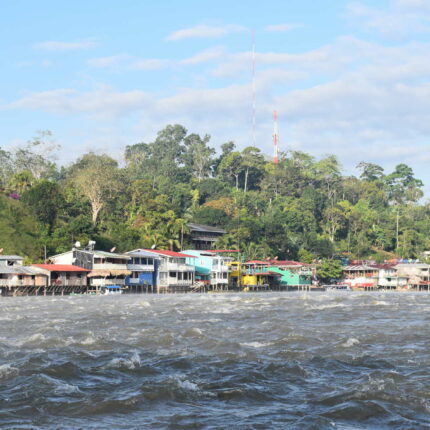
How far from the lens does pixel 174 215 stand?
115062mm

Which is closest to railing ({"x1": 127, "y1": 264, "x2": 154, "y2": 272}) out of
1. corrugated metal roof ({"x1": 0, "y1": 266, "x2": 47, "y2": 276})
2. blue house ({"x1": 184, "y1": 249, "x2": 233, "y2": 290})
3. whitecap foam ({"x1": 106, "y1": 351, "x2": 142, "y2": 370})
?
blue house ({"x1": 184, "y1": 249, "x2": 233, "y2": 290})

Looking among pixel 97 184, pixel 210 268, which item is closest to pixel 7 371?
pixel 210 268

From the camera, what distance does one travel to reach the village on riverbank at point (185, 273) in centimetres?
8056

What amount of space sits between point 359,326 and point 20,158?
10984 cm

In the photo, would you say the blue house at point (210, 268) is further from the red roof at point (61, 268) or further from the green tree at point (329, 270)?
the red roof at point (61, 268)

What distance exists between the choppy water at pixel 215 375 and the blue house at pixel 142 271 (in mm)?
60059

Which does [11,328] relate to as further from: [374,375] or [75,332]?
[374,375]

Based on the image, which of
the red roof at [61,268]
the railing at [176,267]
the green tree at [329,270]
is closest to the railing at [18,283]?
the red roof at [61,268]

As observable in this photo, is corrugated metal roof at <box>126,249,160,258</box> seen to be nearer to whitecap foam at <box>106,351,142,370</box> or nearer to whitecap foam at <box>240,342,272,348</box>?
whitecap foam at <box>240,342,272,348</box>

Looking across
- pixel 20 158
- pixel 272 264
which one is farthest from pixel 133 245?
pixel 20 158

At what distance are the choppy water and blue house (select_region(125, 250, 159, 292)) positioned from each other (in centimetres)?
6006

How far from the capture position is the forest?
9662cm

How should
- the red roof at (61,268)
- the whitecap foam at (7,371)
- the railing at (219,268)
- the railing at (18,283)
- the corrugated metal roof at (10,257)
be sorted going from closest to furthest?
1. the whitecap foam at (7,371)
2. the railing at (18,283)
3. the corrugated metal roof at (10,257)
4. the red roof at (61,268)
5. the railing at (219,268)

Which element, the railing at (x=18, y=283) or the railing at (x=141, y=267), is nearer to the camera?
the railing at (x=18, y=283)
